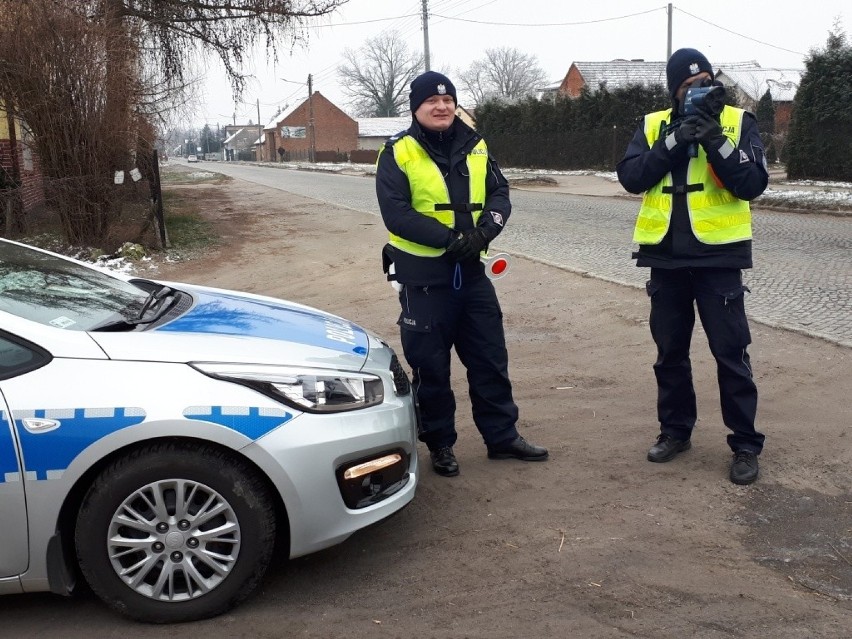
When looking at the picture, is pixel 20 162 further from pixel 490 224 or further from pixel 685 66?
pixel 685 66

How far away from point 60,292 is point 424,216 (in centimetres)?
168

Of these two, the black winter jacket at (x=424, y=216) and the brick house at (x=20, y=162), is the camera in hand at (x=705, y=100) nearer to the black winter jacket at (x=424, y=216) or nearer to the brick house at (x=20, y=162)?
the black winter jacket at (x=424, y=216)

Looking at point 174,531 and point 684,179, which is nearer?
point 174,531

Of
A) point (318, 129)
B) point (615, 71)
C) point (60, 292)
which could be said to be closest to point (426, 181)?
point (60, 292)

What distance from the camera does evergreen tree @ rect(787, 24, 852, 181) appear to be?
2169 centimetres

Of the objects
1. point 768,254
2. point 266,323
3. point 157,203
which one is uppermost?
point 157,203

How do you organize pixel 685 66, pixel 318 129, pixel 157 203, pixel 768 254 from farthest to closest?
pixel 318 129 → pixel 157 203 → pixel 768 254 → pixel 685 66

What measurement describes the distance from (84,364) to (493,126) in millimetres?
38559

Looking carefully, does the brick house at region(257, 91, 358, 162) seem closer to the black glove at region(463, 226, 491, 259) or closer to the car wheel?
the black glove at region(463, 226, 491, 259)

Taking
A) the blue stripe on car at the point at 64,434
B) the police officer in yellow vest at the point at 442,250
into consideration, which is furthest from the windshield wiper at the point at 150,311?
the police officer in yellow vest at the point at 442,250

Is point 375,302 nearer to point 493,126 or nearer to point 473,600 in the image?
point 473,600

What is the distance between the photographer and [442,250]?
4.19 m

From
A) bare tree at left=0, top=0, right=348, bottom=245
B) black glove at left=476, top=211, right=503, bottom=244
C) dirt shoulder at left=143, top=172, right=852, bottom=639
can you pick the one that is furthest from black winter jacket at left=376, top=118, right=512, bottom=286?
bare tree at left=0, top=0, right=348, bottom=245

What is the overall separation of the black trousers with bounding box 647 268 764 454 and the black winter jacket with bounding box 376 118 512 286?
0.96 meters
